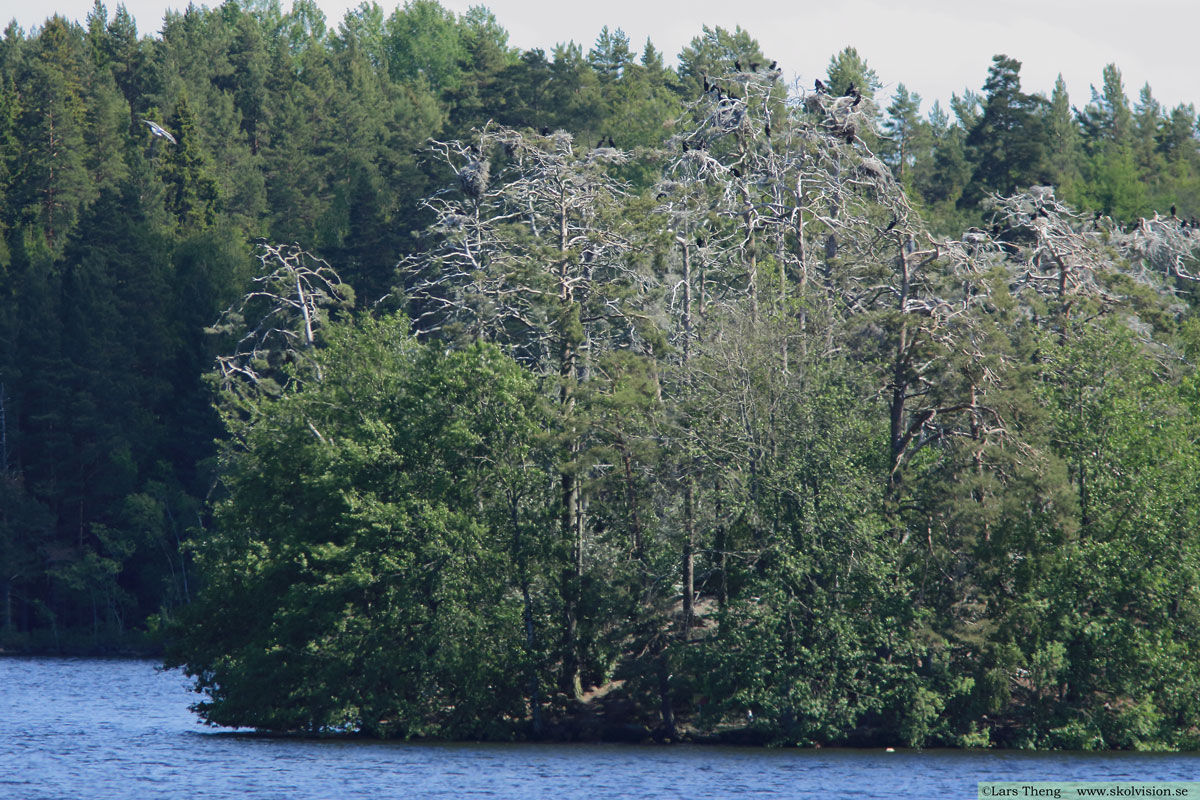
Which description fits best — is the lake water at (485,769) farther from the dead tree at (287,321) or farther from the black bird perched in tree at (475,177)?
the black bird perched in tree at (475,177)

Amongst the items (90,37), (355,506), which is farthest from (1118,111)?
(355,506)

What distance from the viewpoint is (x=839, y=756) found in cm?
3184

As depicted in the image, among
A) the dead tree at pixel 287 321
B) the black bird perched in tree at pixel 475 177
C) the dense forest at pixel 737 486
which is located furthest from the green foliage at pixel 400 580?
the dead tree at pixel 287 321

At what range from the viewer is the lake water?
2731 centimetres

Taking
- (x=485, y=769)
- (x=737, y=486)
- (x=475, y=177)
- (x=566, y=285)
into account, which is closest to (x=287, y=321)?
(x=475, y=177)

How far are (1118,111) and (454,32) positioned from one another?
5596cm

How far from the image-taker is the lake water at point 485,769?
27312 millimetres

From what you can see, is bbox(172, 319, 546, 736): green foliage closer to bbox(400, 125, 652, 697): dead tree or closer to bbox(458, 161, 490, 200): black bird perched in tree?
bbox(400, 125, 652, 697): dead tree

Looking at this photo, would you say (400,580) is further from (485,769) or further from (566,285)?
(566,285)

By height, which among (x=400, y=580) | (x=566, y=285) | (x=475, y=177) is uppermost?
(x=475, y=177)

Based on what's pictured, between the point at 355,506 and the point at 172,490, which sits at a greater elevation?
the point at 172,490

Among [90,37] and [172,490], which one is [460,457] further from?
[90,37]

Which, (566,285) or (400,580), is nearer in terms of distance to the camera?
(400,580)

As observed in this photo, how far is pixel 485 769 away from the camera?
30.1 metres
